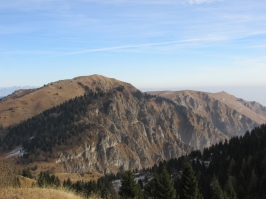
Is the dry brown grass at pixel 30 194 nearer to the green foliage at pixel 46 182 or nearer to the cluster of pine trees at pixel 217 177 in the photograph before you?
the green foliage at pixel 46 182

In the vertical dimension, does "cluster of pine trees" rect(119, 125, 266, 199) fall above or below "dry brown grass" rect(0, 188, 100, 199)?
below

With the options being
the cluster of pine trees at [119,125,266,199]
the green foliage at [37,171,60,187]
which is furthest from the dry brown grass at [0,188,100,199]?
the cluster of pine trees at [119,125,266,199]

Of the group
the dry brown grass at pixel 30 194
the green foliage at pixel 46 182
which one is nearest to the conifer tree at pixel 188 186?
the green foliage at pixel 46 182

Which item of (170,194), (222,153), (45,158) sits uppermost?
(170,194)

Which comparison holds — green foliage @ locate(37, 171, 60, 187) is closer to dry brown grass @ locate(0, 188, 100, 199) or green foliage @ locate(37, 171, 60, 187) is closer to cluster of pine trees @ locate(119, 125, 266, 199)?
dry brown grass @ locate(0, 188, 100, 199)

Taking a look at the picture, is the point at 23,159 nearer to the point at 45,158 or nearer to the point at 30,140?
the point at 45,158

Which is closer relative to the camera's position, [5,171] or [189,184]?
[5,171]

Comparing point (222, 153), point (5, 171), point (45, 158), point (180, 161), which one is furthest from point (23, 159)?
point (5, 171)

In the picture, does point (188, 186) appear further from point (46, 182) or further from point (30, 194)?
point (30, 194)

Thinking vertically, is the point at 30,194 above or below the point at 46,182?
above

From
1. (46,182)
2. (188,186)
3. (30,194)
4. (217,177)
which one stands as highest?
(30,194)

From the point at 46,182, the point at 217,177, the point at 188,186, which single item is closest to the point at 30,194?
the point at 46,182

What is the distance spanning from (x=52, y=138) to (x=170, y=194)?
Result: 155m

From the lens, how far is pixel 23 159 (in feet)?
556
